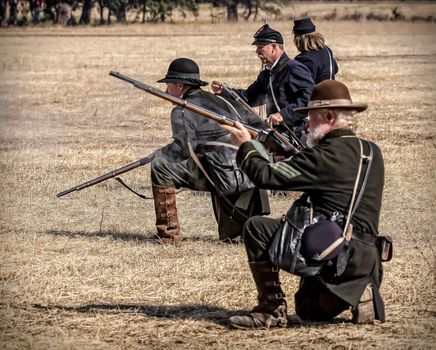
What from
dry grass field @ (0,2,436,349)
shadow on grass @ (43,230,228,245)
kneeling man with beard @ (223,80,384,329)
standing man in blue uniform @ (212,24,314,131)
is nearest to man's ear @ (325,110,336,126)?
kneeling man with beard @ (223,80,384,329)

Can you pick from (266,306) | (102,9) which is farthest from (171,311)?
(102,9)

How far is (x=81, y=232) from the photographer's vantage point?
375 inches

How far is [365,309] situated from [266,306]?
55cm

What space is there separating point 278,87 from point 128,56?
74.8ft

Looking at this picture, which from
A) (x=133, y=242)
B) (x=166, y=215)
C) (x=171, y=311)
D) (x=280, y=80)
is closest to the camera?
(x=171, y=311)

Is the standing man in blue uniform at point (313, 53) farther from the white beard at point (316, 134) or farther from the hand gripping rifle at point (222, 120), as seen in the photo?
the white beard at point (316, 134)

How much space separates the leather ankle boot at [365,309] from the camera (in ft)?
20.5

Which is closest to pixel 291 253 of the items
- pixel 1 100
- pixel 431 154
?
pixel 431 154

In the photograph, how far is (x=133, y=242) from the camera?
9023 mm

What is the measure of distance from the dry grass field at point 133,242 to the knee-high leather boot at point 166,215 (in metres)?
0.15

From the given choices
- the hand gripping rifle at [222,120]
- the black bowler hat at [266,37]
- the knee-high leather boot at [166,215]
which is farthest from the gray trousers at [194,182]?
the hand gripping rifle at [222,120]

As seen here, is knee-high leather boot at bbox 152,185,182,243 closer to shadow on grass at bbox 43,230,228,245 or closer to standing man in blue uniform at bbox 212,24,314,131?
shadow on grass at bbox 43,230,228,245

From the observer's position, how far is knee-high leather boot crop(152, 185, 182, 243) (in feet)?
28.9

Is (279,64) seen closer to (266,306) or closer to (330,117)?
(330,117)
